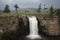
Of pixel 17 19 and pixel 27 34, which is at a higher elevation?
pixel 17 19

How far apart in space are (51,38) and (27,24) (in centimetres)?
474

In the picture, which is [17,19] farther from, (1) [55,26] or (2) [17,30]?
(1) [55,26]

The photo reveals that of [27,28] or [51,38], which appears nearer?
[51,38]

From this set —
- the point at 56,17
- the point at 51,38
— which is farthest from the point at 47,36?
the point at 56,17

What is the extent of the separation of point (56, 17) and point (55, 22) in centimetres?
78

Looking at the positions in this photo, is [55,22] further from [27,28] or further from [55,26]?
[27,28]

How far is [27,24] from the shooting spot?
110 ft

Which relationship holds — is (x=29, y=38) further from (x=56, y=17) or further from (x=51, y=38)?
(x=56, y=17)

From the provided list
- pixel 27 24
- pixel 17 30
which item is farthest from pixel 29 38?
pixel 27 24

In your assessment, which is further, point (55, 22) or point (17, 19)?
point (55, 22)

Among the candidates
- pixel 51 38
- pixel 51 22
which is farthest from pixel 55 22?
pixel 51 38

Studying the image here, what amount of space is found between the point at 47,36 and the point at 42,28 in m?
1.44

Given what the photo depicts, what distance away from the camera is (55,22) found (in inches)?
1292

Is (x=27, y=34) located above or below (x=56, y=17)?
below
